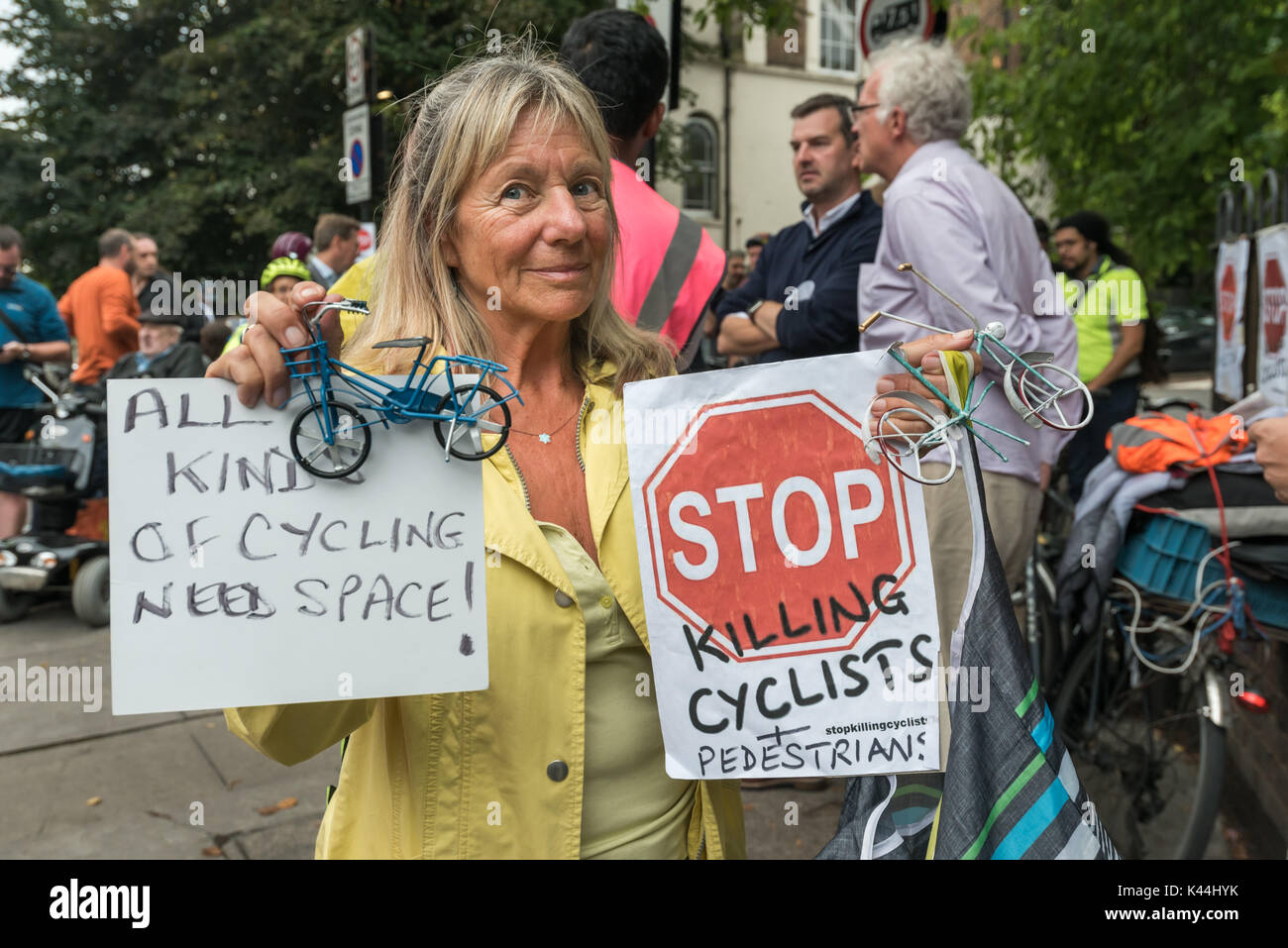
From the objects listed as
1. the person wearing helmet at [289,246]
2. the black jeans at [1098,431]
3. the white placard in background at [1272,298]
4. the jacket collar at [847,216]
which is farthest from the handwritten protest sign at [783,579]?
the person wearing helmet at [289,246]

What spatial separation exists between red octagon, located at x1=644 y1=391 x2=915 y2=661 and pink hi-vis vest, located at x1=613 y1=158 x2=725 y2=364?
4.17 ft

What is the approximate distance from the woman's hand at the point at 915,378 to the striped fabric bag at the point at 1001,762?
3.1 inches

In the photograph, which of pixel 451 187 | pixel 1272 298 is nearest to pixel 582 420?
pixel 451 187

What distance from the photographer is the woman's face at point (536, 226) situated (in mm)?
1602

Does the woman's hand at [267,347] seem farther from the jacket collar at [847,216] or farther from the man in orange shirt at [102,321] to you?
the man in orange shirt at [102,321]

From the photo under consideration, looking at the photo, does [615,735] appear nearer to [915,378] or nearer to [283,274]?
[915,378]

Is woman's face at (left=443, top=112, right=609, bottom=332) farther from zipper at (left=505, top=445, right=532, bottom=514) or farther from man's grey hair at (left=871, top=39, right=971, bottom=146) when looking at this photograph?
man's grey hair at (left=871, top=39, right=971, bottom=146)

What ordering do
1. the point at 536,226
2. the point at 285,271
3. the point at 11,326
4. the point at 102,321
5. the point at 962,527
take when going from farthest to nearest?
the point at 102,321, the point at 11,326, the point at 285,271, the point at 962,527, the point at 536,226

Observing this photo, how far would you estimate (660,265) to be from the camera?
8.88ft

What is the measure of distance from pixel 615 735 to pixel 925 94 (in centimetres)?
242

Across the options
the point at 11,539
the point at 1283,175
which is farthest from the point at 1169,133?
the point at 11,539

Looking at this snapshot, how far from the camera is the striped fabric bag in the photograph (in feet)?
4.38

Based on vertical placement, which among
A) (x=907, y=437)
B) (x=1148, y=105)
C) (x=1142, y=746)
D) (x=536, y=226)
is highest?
(x=1148, y=105)

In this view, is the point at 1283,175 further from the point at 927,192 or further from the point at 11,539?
the point at 11,539
